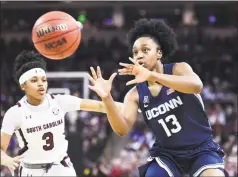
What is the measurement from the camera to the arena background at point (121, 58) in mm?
12547

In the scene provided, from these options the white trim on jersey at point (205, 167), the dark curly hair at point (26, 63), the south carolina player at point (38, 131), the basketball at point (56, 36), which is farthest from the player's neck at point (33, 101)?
the white trim on jersey at point (205, 167)

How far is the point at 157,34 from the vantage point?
4.76 metres

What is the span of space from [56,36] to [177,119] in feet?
7.93

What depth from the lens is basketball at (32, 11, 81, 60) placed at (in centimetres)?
631

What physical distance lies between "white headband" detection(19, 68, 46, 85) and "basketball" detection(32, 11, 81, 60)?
0.59m

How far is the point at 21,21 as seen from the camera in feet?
62.2

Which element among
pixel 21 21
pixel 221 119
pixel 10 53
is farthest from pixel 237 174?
pixel 21 21

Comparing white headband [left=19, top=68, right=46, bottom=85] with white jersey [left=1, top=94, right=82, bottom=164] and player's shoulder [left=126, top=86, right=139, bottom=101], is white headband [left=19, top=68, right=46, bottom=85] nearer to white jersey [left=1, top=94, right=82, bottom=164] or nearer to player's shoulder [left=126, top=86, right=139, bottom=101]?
white jersey [left=1, top=94, right=82, bottom=164]

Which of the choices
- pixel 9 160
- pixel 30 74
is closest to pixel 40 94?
pixel 30 74

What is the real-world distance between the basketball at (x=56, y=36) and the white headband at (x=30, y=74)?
0.59 m

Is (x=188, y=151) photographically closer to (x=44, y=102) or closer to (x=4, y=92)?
(x=44, y=102)

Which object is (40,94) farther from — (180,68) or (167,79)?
A: (167,79)

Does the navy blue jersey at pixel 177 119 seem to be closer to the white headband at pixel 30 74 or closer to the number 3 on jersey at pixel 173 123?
the number 3 on jersey at pixel 173 123

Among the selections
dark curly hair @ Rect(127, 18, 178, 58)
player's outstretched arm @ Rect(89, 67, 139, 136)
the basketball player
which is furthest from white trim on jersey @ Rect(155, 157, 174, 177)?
dark curly hair @ Rect(127, 18, 178, 58)
